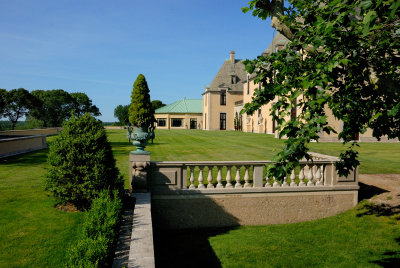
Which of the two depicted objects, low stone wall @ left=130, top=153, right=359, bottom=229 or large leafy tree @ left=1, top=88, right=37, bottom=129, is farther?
large leafy tree @ left=1, top=88, right=37, bottom=129

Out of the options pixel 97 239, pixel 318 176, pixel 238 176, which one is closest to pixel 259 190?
pixel 238 176

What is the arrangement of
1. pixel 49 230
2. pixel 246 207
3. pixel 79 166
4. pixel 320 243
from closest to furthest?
pixel 49 230 → pixel 79 166 → pixel 320 243 → pixel 246 207

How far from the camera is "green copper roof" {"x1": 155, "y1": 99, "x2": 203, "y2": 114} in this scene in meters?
66.4

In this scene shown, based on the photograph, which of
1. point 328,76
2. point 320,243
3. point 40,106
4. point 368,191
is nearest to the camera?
point 328,76

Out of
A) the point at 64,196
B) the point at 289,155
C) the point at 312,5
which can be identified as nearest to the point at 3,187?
the point at 64,196

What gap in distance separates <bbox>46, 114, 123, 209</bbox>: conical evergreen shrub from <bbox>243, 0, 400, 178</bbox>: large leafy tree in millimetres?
4195

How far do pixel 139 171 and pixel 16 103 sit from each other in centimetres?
6407

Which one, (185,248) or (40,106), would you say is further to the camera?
(40,106)

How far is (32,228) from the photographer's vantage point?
6.34 meters

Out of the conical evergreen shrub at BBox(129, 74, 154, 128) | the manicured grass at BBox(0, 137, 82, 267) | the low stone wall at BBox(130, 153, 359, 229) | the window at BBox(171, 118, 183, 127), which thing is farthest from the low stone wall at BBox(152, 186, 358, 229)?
the window at BBox(171, 118, 183, 127)

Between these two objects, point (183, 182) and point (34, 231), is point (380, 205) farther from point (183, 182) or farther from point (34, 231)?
point (34, 231)

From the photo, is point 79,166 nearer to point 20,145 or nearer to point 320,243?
point 320,243

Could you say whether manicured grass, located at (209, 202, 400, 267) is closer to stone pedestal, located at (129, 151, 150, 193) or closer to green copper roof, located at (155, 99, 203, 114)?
stone pedestal, located at (129, 151, 150, 193)

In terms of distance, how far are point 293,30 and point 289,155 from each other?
318 centimetres
